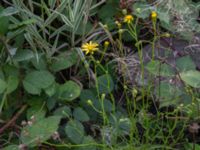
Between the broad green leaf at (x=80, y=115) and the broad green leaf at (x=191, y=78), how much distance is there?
32 centimetres

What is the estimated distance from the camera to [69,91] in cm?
161

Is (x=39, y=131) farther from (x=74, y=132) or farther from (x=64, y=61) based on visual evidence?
(x=64, y=61)

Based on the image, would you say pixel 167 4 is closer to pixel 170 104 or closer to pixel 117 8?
pixel 117 8

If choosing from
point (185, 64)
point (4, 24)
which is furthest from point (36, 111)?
point (185, 64)

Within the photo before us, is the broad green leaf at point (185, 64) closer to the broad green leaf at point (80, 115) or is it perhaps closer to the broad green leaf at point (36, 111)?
the broad green leaf at point (80, 115)

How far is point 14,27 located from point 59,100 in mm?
284

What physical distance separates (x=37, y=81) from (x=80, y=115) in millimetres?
169

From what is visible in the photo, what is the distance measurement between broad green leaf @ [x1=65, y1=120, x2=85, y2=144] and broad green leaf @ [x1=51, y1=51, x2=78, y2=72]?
23cm

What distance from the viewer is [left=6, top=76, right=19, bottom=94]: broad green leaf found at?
155 cm

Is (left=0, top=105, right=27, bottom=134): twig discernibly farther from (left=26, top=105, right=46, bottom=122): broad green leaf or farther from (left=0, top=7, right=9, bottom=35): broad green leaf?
(left=0, top=7, right=9, bottom=35): broad green leaf

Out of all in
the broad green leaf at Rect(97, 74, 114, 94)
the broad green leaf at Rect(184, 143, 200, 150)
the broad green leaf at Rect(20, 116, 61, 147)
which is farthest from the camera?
the broad green leaf at Rect(97, 74, 114, 94)

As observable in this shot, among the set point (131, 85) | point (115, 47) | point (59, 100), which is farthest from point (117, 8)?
point (59, 100)

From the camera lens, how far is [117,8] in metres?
1.88

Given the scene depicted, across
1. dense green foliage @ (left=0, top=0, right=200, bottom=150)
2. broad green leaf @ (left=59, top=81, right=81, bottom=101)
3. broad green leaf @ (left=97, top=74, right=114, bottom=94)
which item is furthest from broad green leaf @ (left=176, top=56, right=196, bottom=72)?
broad green leaf @ (left=59, top=81, right=81, bottom=101)
